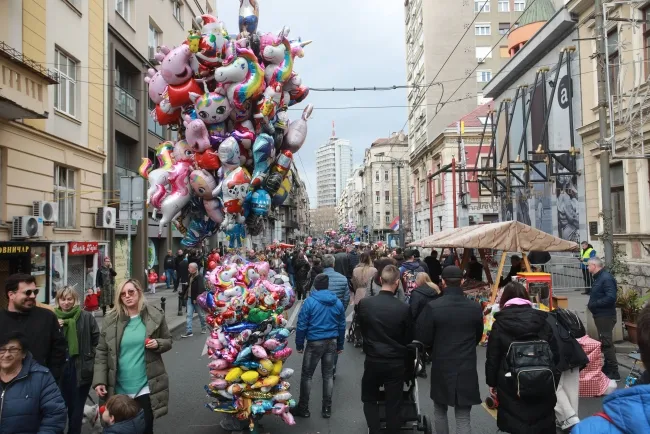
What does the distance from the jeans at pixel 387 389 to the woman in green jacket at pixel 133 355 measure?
6.32ft

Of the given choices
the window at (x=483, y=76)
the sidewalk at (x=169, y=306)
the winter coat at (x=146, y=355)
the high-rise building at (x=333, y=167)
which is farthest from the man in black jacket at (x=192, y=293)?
the high-rise building at (x=333, y=167)

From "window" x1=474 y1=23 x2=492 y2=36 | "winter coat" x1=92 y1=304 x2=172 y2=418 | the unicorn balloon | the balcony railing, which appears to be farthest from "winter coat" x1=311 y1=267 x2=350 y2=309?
"window" x1=474 y1=23 x2=492 y2=36

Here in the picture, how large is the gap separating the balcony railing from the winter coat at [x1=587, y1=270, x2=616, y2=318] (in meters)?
16.1

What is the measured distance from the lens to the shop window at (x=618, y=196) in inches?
572

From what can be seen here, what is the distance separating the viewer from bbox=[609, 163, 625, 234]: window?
14542 millimetres

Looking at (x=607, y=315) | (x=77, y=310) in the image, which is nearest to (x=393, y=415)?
(x=77, y=310)

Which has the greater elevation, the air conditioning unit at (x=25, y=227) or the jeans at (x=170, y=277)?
the air conditioning unit at (x=25, y=227)

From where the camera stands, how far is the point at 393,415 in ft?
15.8

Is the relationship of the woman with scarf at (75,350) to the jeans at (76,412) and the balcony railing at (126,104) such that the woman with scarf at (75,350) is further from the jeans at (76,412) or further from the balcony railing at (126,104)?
the balcony railing at (126,104)

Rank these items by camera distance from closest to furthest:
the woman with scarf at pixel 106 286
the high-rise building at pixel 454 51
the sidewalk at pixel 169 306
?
the sidewalk at pixel 169 306 < the woman with scarf at pixel 106 286 < the high-rise building at pixel 454 51

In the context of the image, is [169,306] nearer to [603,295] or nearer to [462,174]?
[603,295]

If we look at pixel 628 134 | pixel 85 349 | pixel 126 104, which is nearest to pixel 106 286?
pixel 126 104

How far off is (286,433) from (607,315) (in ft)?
16.7

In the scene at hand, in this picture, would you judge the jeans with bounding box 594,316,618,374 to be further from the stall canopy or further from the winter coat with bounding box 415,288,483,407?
the winter coat with bounding box 415,288,483,407
